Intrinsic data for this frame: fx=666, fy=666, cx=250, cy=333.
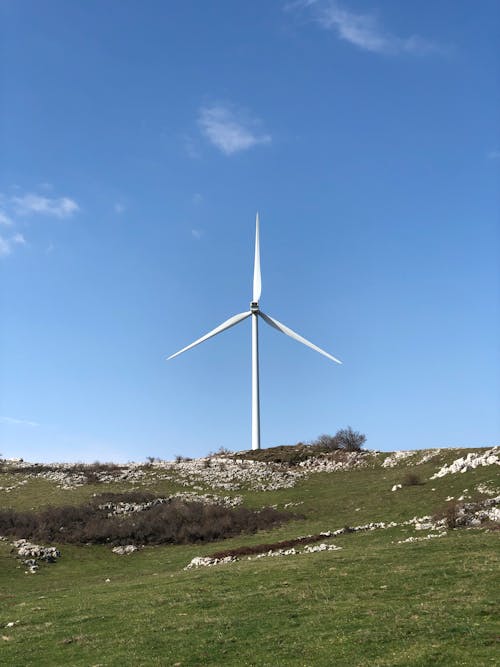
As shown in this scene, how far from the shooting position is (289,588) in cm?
2331

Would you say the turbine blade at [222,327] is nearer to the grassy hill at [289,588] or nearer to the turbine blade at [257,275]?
the turbine blade at [257,275]

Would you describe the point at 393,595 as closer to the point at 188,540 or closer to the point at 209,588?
the point at 209,588

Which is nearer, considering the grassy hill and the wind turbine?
the grassy hill

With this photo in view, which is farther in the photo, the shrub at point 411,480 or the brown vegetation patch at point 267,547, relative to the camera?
the shrub at point 411,480

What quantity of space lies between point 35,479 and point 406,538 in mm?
45422

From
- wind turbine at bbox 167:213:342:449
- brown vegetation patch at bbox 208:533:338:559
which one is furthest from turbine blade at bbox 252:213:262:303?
brown vegetation patch at bbox 208:533:338:559

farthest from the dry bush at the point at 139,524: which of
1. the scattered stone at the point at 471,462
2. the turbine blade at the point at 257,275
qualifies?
the turbine blade at the point at 257,275

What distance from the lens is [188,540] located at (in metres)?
45.8

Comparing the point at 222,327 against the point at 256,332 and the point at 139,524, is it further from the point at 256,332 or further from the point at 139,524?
the point at 139,524

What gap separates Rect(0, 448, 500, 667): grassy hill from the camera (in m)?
17.2

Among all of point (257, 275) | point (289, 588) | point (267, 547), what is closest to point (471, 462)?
point (267, 547)

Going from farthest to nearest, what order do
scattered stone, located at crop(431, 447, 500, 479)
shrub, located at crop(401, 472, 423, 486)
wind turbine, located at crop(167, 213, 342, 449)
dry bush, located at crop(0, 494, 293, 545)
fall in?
wind turbine, located at crop(167, 213, 342, 449), shrub, located at crop(401, 472, 423, 486), scattered stone, located at crop(431, 447, 500, 479), dry bush, located at crop(0, 494, 293, 545)

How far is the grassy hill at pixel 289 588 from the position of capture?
17172 millimetres

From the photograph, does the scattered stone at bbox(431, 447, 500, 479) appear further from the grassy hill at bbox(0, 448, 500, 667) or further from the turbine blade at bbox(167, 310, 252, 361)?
the turbine blade at bbox(167, 310, 252, 361)
